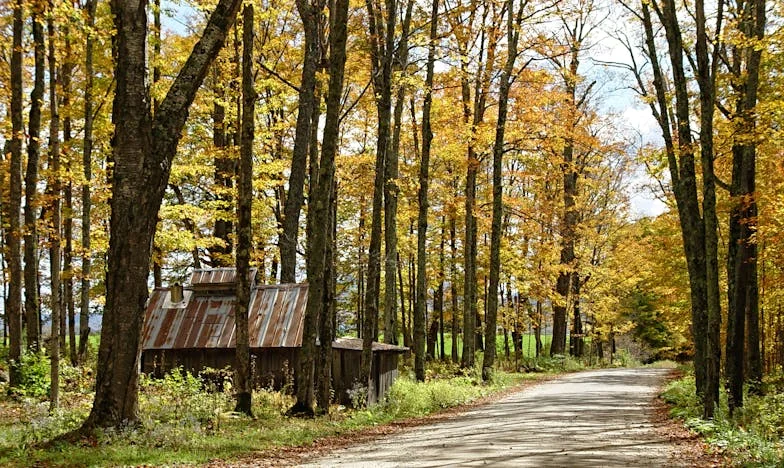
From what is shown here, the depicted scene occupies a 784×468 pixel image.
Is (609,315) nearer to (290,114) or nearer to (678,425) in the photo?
(290,114)

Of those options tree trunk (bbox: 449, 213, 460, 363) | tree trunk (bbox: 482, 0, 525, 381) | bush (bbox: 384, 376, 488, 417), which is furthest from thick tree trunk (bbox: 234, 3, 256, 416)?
tree trunk (bbox: 449, 213, 460, 363)

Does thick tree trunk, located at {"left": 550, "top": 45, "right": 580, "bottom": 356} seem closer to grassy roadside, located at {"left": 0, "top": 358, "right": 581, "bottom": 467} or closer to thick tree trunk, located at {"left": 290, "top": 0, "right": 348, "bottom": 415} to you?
grassy roadside, located at {"left": 0, "top": 358, "right": 581, "bottom": 467}

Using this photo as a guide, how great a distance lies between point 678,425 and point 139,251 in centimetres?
966

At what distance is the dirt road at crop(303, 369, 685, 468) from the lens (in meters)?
8.22

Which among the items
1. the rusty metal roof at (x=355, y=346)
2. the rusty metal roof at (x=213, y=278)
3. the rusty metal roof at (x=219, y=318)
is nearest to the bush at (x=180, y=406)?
the rusty metal roof at (x=219, y=318)

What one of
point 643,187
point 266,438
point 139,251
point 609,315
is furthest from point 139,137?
point 609,315

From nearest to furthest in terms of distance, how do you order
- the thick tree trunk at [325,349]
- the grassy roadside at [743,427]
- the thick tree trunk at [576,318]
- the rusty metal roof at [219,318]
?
the grassy roadside at [743,427]
the thick tree trunk at [325,349]
the rusty metal roof at [219,318]
the thick tree trunk at [576,318]

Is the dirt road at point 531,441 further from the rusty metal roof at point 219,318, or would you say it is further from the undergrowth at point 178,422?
the rusty metal roof at point 219,318

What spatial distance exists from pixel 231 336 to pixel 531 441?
9807mm

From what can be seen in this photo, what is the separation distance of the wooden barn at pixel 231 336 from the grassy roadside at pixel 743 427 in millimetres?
7143

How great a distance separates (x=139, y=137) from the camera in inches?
372

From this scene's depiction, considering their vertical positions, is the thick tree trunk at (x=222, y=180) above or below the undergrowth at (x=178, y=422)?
above

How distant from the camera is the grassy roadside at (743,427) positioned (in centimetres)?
843

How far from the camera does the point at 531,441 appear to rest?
32.0 ft
